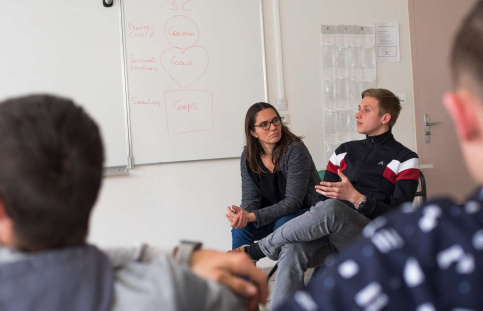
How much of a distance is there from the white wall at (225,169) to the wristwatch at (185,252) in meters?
2.41

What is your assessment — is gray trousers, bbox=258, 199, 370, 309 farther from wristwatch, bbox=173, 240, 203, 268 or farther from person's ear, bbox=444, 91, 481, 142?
person's ear, bbox=444, 91, 481, 142

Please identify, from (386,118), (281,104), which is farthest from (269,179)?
(281,104)

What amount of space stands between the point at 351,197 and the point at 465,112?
187 cm

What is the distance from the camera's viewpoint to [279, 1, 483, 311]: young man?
1.89 ft

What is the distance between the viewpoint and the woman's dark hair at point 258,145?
303 centimetres

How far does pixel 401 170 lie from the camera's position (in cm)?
256

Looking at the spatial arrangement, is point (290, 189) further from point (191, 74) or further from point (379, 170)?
point (191, 74)

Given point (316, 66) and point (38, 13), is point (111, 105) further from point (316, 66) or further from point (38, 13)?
point (316, 66)

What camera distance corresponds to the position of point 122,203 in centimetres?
352

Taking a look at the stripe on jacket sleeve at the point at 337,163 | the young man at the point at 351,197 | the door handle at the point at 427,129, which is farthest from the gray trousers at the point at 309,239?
the door handle at the point at 427,129

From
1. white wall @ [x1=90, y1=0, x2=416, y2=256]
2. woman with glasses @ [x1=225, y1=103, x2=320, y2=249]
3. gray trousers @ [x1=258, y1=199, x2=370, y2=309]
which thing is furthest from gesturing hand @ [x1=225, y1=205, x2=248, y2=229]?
white wall @ [x1=90, y1=0, x2=416, y2=256]

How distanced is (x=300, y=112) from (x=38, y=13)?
2058mm

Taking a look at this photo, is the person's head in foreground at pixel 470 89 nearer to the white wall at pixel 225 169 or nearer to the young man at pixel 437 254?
the young man at pixel 437 254

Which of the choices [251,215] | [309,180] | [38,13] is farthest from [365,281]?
[38,13]
